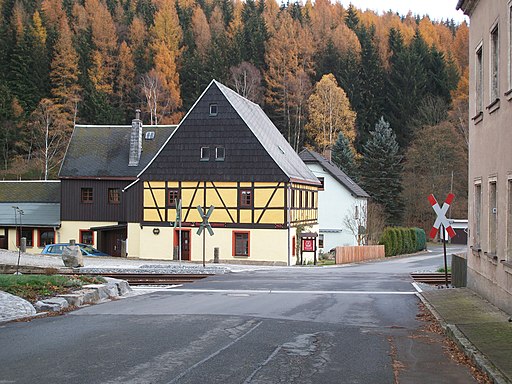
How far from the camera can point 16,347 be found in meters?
10.4

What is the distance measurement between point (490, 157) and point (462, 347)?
22.1 ft

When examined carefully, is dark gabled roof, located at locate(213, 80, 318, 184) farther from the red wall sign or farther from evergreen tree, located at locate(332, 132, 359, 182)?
evergreen tree, located at locate(332, 132, 359, 182)

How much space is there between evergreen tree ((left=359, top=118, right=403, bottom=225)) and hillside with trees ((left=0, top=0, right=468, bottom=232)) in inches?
4.9

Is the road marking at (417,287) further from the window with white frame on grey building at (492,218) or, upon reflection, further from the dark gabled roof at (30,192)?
the dark gabled roof at (30,192)

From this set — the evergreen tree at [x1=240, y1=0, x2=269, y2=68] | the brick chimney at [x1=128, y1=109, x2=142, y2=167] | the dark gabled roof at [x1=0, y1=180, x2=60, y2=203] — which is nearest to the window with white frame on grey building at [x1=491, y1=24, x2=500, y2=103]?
the brick chimney at [x1=128, y1=109, x2=142, y2=167]

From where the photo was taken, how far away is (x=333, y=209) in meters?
60.7

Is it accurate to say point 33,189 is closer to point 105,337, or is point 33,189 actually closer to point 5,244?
point 5,244

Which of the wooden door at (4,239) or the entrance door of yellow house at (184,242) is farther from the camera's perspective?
the wooden door at (4,239)

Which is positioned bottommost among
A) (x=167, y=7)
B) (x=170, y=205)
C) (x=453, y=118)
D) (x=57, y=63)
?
(x=170, y=205)

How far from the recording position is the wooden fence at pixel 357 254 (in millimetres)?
45622

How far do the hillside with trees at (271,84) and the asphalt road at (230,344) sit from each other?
53.8 m

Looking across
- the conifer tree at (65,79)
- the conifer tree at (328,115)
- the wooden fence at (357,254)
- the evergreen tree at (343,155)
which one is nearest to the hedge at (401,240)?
the wooden fence at (357,254)

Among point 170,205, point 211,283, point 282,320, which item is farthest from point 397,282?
point 170,205

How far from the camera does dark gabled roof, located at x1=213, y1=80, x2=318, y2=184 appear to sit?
43562mm
